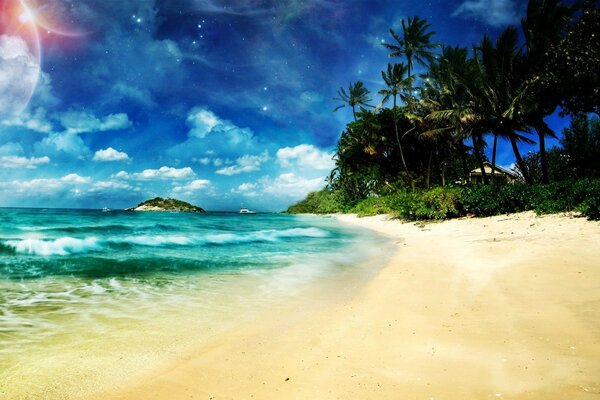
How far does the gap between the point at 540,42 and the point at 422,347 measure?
82.8 feet

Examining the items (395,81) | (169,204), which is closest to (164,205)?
(169,204)

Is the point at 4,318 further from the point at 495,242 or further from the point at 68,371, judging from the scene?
the point at 495,242

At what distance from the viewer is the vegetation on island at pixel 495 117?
49.3 ft

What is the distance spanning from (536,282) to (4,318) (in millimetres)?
7659

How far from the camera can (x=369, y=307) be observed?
4.61 meters

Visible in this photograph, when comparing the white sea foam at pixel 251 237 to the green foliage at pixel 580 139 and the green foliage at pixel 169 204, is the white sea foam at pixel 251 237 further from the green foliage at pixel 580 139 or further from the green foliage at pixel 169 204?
the green foliage at pixel 169 204

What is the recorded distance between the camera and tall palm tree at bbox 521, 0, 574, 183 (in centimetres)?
2009

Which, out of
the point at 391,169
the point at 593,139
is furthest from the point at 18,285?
the point at 593,139

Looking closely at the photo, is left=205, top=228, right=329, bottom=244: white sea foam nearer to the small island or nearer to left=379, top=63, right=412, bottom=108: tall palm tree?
left=379, top=63, right=412, bottom=108: tall palm tree

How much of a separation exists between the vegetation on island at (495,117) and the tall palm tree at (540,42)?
0.06 m

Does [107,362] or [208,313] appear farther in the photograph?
[208,313]

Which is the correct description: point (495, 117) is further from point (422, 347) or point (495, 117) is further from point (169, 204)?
point (169, 204)

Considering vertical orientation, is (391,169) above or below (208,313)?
above

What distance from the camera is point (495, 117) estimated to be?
2325 cm
